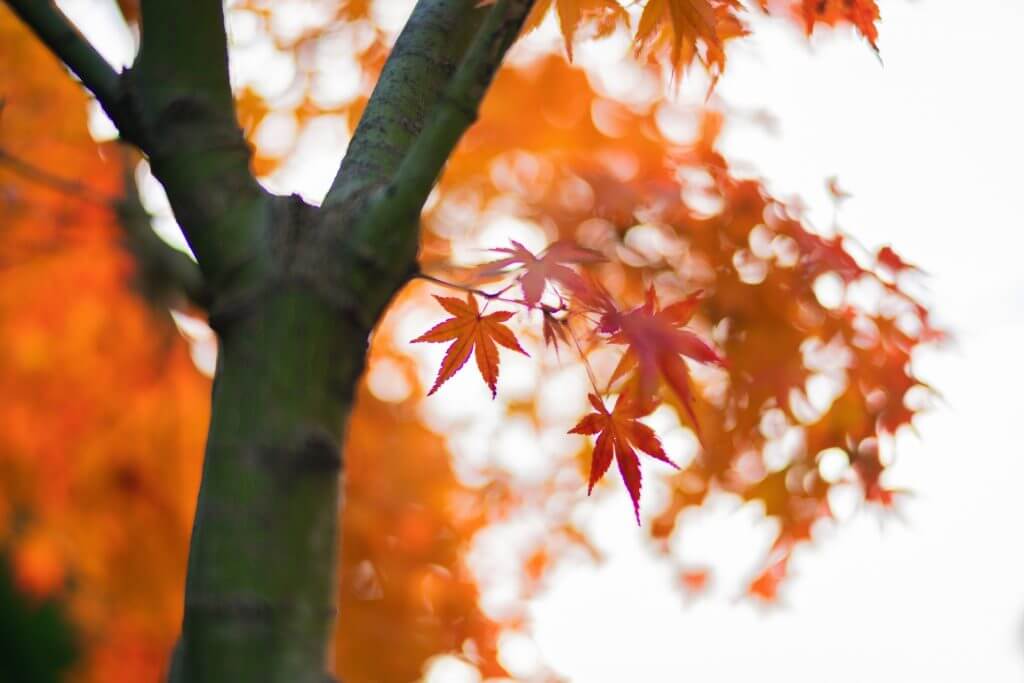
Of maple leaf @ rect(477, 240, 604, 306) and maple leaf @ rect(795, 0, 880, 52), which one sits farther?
maple leaf @ rect(795, 0, 880, 52)

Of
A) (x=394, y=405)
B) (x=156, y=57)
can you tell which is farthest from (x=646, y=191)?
(x=394, y=405)

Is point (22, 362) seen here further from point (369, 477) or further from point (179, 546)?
point (369, 477)

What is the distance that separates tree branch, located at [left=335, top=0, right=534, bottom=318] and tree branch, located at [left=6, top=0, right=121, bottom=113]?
287 mm

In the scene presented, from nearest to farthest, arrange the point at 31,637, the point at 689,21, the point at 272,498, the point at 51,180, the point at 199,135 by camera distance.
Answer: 1. the point at 272,498
2. the point at 199,135
3. the point at 689,21
4. the point at 51,180
5. the point at 31,637

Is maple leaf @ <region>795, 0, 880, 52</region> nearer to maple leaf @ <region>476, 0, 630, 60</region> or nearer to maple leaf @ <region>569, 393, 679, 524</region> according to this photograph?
maple leaf @ <region>476, 0, 630, 60</region>

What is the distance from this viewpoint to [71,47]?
0.79m

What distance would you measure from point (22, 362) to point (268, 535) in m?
2.81

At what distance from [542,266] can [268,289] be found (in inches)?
9.8

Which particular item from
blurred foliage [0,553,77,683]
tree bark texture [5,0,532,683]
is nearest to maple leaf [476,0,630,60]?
tree bark texture [5,0,532,683]

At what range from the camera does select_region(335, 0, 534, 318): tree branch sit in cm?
68

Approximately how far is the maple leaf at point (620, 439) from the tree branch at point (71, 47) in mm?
537

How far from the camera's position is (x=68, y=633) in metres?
4.77

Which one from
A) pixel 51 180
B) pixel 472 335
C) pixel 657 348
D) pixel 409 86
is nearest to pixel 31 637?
pixel 51 180

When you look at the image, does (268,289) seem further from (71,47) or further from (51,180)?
(51,180)
